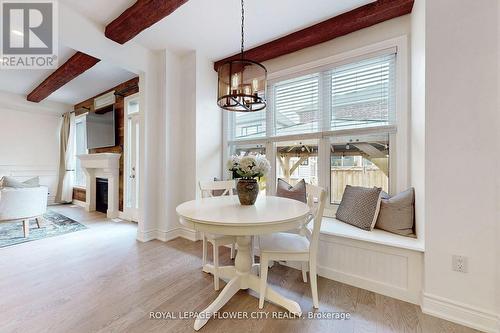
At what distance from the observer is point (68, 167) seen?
569 cm

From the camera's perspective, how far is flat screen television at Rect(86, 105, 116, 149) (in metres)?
4.48

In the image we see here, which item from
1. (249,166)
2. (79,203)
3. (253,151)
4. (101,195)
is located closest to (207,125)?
(253,151)

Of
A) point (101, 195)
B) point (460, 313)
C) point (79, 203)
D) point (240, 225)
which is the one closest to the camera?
point (240, 225)

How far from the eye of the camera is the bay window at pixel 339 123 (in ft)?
7.25

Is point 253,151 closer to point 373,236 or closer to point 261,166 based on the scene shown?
point 261,166

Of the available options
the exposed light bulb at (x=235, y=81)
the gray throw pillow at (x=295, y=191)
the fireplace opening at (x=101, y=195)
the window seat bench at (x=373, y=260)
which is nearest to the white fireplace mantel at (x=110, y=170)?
the fireplace opening at (x=101, y=195)

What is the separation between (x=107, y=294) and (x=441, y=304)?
255 cm

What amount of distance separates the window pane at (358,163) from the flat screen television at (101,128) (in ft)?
14.2

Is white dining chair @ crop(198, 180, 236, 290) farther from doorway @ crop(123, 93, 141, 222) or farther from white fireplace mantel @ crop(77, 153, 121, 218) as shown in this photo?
white fireplace mantel @ crop(77, 153, 121, 218)

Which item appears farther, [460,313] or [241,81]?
[241,81]

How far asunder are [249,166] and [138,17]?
6.50ft

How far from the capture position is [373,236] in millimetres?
1837

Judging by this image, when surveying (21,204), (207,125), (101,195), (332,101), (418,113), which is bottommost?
(101,195)

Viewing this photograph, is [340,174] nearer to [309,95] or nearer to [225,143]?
[309,95]
